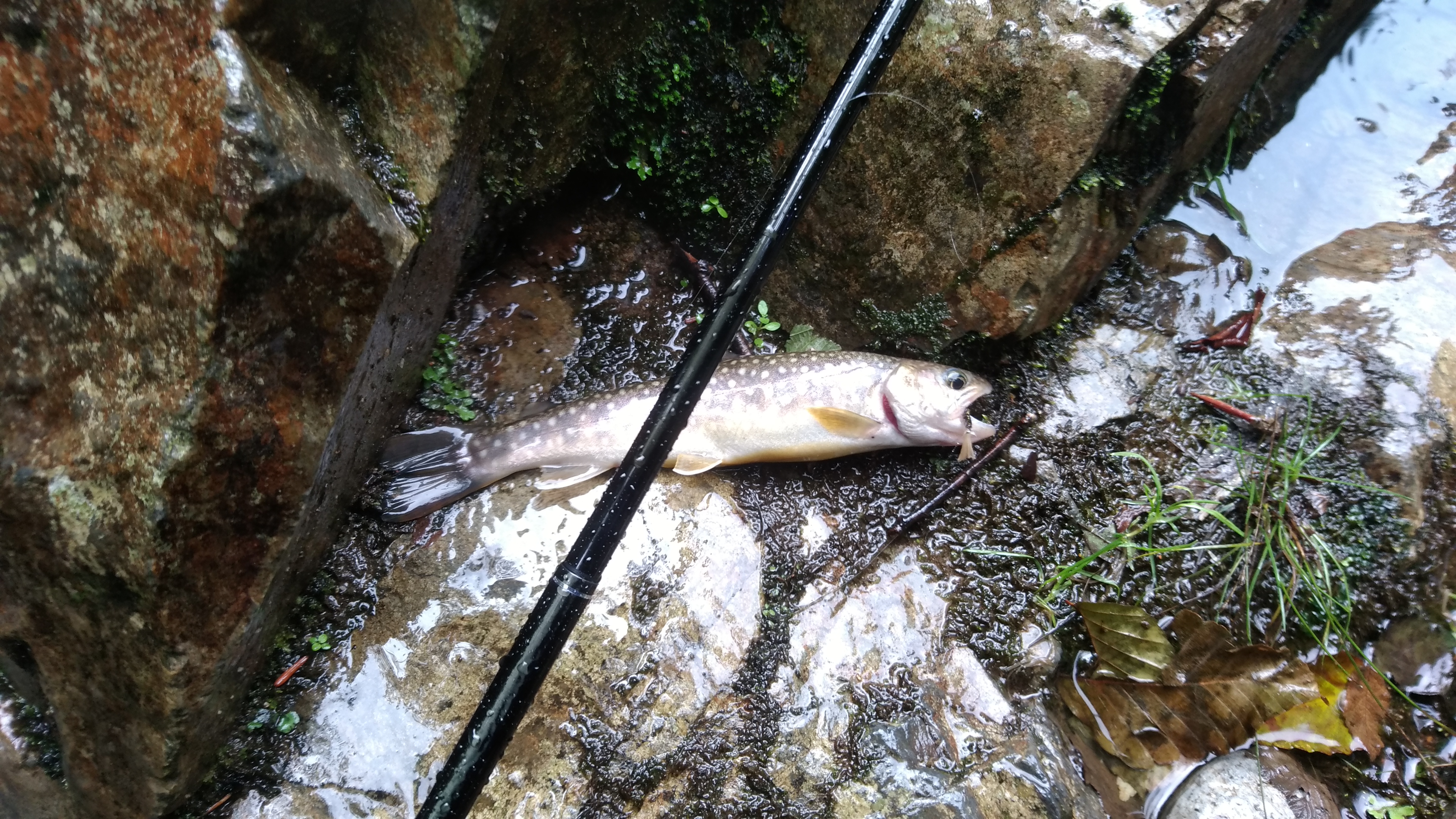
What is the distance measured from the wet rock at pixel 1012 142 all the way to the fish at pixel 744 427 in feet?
1.42

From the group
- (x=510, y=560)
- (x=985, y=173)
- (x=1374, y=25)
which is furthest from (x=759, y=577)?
(x=1374, y=25)

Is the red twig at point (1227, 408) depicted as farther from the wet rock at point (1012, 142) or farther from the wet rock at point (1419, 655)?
the wet rock at point (1419, 655)

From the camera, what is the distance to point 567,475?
11.6 feet

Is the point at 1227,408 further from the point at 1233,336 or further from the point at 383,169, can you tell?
the point at 383,169

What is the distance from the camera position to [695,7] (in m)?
3.52

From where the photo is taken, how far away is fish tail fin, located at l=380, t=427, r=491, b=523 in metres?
→ 3.35

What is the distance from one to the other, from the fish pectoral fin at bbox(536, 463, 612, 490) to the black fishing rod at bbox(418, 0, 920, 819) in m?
1.15

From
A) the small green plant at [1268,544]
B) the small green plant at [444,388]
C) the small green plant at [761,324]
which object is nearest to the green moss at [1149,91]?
the small green plant at [1268,544]

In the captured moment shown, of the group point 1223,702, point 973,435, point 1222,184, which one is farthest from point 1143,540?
point 1222,184

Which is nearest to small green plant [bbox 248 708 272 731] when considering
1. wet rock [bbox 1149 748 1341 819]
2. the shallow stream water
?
the shallow stream water

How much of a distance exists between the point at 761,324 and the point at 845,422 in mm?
817

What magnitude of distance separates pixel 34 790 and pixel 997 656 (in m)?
3.76

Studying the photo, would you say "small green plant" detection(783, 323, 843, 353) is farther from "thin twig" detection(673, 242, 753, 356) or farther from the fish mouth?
the fish mouth

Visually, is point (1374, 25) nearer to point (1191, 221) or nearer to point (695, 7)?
point (1191, 221)
